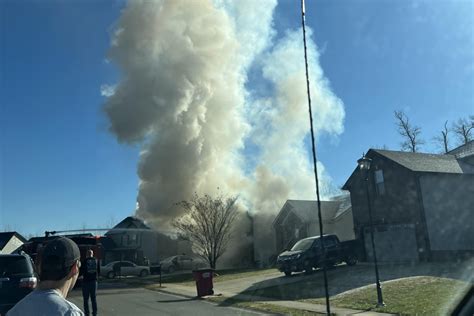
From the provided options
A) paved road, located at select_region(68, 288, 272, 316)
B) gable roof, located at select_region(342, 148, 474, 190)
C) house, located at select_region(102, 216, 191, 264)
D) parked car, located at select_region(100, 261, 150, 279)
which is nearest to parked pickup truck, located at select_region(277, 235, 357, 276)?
gable roof, located at select_region(342, 148, 474, 190)

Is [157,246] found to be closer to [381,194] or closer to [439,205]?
[381,194]

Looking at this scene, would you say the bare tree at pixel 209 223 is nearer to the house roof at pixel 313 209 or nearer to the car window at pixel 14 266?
the house roof at pixel 313 209

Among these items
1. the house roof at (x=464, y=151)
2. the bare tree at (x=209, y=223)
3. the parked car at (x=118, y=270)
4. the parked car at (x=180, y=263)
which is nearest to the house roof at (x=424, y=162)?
the house roof at (x=464, y=151)

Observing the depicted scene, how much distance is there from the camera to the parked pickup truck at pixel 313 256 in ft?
70.0

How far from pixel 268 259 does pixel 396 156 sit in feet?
48.5

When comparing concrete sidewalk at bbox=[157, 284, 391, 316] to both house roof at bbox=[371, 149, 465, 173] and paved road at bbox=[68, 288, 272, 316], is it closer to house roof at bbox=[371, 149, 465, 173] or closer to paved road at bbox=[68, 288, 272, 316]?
paved road at bbox=[68, 288, 272, 316]

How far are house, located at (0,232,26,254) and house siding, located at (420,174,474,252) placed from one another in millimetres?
37416

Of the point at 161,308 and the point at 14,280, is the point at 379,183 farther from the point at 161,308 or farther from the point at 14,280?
the point at 14,280

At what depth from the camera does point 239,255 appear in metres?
39.7

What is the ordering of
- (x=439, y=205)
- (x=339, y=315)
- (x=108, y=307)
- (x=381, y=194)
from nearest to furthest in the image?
(x=339, y=315)
(x=108, y=307)
(x=439, y=205)
(x=381, y=194)

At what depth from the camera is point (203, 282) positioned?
17.0 meters

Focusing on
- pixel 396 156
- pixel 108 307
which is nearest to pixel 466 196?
pixel 396 156

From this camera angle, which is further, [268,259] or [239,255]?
[239,255]

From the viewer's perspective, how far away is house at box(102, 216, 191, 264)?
41.7m
